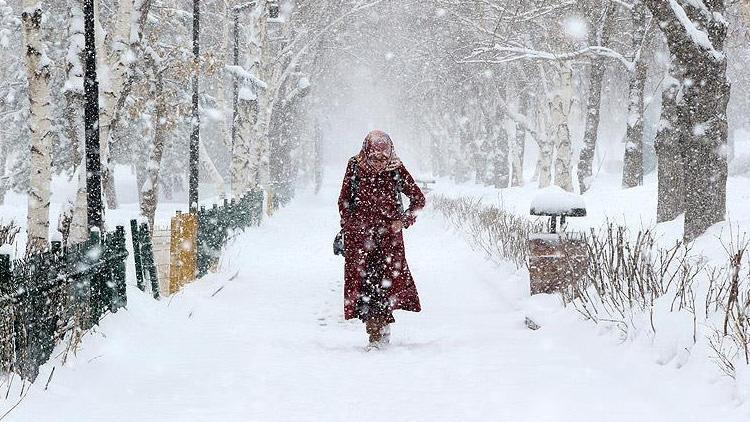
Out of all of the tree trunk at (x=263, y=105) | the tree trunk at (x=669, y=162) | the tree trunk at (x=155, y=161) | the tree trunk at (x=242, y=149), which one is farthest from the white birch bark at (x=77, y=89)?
the tree trunk at (x=263, y=105)

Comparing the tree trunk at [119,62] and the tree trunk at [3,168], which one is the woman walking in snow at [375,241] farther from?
the tree trunk at [3,168]

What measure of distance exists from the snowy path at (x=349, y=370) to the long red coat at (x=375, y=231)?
18.6 inches

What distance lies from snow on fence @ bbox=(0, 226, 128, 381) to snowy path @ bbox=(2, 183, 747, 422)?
0.59 ft

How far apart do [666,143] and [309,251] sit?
684 centimetres

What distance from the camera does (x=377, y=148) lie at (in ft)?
19.0

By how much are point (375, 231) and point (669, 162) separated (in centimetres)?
675

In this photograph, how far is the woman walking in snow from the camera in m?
5.89

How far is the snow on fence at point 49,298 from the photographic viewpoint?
398cm

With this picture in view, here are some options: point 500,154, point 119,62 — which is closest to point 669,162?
point 119,62

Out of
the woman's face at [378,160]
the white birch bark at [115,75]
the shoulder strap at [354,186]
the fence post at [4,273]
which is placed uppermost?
the white birch bark at [115,75]

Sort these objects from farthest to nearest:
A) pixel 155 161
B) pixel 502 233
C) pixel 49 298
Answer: pixel 155 161
pixel 502 233
pixel 49 298

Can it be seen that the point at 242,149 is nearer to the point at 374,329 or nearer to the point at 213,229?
the point at 213,229

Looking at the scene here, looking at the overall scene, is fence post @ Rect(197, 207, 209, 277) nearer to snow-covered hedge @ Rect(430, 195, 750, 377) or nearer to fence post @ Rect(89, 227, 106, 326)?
fence post @ Rect(89, 227, 106, 326)

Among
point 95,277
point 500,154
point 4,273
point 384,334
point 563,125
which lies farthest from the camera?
point 500,154
